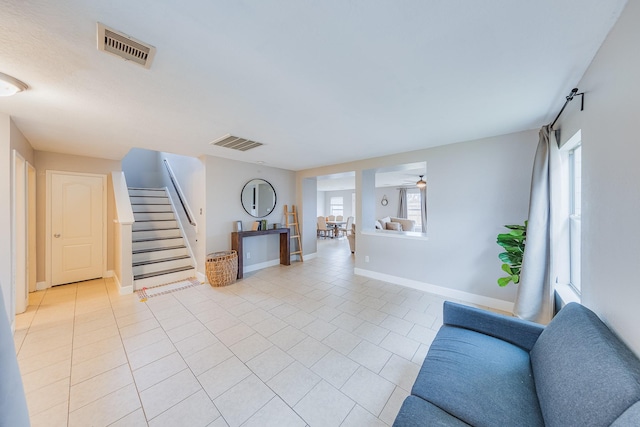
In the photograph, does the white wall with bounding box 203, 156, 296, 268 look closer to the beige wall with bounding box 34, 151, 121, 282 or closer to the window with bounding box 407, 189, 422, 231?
the beige wall with bounding box 34, 151, 121, 282

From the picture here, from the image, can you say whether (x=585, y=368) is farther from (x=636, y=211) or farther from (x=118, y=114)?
(x=118, y=114)

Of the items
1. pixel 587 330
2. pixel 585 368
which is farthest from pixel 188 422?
pixel 587 330

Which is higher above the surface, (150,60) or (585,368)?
(150,60)

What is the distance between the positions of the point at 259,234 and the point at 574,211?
448 cm

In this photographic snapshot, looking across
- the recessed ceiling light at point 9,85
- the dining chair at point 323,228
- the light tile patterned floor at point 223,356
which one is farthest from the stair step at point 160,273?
the dining chair at point 323,228

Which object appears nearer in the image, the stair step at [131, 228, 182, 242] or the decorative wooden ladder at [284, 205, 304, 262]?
the stair step at [131, 228, 182, 242]

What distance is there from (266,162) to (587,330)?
15.1 feet

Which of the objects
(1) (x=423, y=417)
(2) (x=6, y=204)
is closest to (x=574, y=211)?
(1) (x=423, y=417)

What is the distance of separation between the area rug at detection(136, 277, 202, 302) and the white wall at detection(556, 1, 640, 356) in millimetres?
4640

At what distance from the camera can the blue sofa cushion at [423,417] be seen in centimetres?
100

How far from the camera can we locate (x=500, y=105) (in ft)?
6.96

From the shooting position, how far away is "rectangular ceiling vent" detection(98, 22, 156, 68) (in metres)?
1.23

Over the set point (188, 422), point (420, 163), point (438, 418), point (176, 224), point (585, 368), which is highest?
point (420, 163)

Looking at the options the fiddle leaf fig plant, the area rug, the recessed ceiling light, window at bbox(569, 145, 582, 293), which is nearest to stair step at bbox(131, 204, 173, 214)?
the area rug
